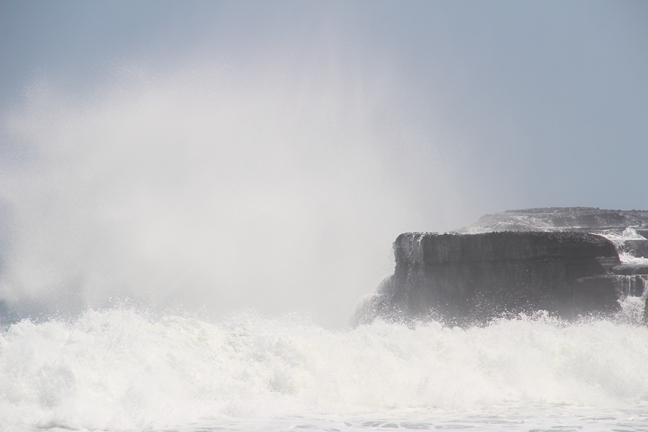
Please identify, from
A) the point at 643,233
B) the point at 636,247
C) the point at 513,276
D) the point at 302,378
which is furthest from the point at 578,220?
the point at 302,378

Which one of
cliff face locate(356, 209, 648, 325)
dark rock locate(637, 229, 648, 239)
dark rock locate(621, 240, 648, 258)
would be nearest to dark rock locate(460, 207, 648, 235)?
dark rock locate(637, 229, 648, 239)

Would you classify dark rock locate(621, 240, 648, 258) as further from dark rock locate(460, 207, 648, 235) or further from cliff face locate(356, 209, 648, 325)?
cliff face locate(356, 209, 648, 325)

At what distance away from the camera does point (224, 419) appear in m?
9.55

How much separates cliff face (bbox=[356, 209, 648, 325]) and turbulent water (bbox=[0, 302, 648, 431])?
3724mm

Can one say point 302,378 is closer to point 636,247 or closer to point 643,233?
point 636,247

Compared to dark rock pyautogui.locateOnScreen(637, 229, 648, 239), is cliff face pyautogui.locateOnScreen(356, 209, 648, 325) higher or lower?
lower

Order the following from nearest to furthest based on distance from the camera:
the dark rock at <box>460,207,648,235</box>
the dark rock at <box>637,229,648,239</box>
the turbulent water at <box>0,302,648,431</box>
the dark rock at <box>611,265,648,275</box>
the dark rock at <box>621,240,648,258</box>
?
the turbulent water at <box>0,302,648,431</box>, the dark rock at <box>611,265,648,275</box>, the dark rock at <box>621,240,648,258</box>, the dark rock at <box>637,229,648,239</box>, the dark rock at <box>460,207,648,235</box>

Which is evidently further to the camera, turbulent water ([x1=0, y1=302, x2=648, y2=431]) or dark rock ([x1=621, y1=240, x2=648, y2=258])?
dark rock ([x1=621, y1=240, x2=648, y2=258])

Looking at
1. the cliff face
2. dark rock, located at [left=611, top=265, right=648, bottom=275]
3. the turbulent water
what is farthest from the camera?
the cliff face

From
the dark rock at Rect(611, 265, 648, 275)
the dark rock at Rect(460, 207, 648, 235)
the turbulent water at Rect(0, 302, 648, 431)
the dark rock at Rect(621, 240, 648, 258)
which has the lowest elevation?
the turbulent water at Rect(0, 302, 648, 431)

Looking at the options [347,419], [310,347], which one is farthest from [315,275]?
[347,419]

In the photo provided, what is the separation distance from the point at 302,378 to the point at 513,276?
11.5 metres

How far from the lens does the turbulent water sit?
30.0 feet

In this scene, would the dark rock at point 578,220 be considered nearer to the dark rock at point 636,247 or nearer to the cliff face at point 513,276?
the dark rock at point 636,247
